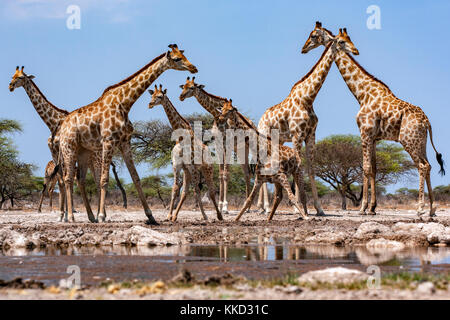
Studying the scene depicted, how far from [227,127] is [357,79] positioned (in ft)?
11.3

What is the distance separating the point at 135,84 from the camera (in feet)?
47.0

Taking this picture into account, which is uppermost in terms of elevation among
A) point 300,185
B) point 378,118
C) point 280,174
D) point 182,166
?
point 378,118

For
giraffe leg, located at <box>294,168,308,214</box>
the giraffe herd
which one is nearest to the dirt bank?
the giraffe herd

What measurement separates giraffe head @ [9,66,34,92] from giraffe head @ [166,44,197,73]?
161 inches

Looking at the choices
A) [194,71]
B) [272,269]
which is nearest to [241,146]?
[194,71]

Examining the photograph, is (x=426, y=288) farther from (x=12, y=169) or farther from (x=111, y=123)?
(x=12, y=169)

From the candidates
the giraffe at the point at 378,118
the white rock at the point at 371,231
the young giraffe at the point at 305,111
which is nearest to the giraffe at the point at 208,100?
the young giraffe at the point at 305,111

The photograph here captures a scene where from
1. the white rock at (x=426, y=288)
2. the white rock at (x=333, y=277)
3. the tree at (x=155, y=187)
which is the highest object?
the tree at (x=155, y=187)

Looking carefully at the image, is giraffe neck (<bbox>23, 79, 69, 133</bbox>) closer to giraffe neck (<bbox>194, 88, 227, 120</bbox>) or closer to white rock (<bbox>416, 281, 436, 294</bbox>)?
giraffe neck (<bbox>194, 88, 227, 120</bbox>)

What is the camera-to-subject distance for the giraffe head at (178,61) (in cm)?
1404

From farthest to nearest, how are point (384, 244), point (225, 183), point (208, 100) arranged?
point (225, 183), point (208, 100), point (384, 244)

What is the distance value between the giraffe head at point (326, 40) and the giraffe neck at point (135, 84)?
483 cm

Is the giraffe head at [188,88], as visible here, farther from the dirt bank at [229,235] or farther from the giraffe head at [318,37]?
the dirt bank at [229,235]

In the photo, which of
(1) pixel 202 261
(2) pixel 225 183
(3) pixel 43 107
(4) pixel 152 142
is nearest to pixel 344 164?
(4) pixel 152 142
